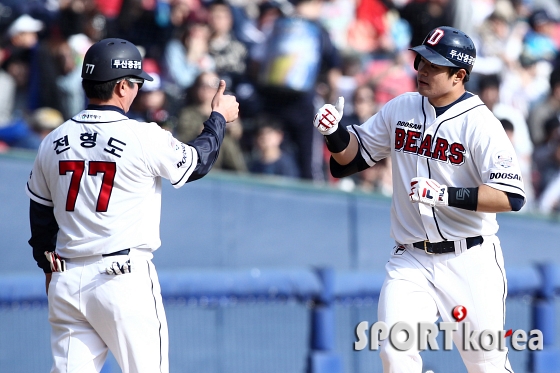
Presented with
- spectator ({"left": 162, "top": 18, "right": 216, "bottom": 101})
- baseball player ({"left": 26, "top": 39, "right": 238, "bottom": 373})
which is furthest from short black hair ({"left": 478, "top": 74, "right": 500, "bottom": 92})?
baseball player ({"left": 26, "top": 39, "right": 238, "bottom": 373})

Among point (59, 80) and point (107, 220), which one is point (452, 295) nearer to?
point (107, 220)

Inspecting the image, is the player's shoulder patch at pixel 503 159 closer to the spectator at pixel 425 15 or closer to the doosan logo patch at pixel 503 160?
the doosan logo patch at pixel 503 160

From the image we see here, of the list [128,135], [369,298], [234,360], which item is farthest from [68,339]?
[369,298]

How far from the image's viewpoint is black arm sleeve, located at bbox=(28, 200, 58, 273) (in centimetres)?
390

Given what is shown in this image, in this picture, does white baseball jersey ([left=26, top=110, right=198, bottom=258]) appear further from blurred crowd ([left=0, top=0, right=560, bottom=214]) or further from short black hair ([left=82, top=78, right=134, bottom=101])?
blurred crowd ([left=0, top=0, right=560, bottom=214])

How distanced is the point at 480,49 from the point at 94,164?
6661mm

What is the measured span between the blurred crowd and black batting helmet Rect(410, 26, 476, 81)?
140 inches

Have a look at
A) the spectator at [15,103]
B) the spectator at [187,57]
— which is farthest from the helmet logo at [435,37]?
the spectator at [15,103]

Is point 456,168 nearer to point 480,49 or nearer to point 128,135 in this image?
point 128,135

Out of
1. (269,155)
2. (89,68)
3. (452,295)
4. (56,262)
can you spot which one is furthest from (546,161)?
(56,262)

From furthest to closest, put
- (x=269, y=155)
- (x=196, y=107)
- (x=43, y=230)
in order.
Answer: (x=269, y=155), (x=196, y=107), (x=43, y=230)

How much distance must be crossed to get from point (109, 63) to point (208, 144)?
0.60m

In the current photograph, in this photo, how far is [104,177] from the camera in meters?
3.65

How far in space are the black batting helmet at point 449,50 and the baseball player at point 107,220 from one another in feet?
4.41
